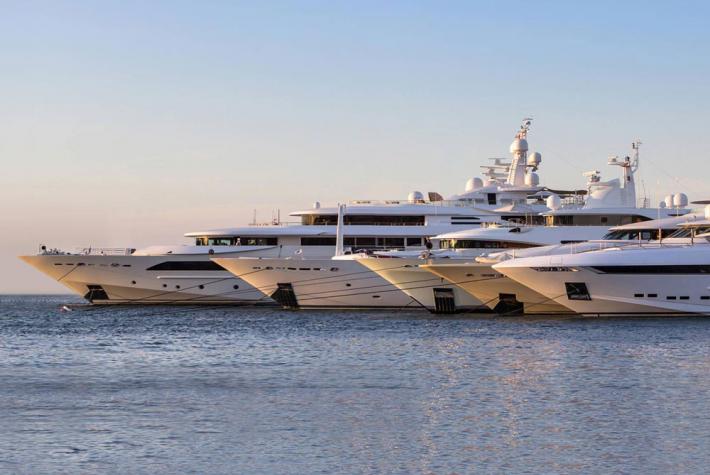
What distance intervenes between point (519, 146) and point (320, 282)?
24.1m


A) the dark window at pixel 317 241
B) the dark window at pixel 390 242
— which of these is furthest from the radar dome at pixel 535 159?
the dark window at pixel 317 241

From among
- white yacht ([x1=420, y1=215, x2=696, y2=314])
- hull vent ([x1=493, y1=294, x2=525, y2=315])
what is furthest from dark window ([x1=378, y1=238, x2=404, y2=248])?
hull vent ([x1=493, y1=294, x2=525, y2=315])

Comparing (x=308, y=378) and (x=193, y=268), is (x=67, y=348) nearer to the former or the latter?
(x=308, y=378)

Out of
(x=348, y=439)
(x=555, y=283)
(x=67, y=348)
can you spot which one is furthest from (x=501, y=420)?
(x=555, y=283)

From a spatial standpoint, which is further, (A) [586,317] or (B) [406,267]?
(B) [406,267]

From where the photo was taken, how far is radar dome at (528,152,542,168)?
87.5 metres

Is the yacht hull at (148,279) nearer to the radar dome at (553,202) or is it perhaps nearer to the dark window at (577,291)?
the radar dome at (553,202)

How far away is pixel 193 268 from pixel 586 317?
28.3 meters

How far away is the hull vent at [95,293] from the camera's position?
78.4 m

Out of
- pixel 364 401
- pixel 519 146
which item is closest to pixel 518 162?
pixel 519 146

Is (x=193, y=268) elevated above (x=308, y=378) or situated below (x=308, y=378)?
above

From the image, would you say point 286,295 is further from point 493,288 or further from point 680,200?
point 680,200

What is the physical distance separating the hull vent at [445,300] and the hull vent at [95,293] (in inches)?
969

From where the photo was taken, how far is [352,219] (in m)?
79.4
